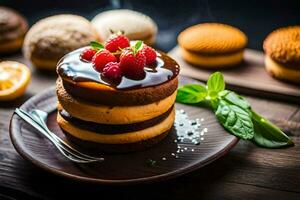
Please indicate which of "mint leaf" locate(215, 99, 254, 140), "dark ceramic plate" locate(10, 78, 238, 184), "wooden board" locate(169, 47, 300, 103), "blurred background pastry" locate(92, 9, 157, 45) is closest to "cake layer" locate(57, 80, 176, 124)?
"dark ceramic plate" locate(10, 78, 238, 184)

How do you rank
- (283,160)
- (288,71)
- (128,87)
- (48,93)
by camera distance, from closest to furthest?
(128,87) → (283,160) → (48,93) → (288,71)

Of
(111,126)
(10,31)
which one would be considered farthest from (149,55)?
(10,31)

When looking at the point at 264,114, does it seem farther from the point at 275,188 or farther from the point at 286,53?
the point at 275,188

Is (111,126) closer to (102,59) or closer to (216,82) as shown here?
(102,59)

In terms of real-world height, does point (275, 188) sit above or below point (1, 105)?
above

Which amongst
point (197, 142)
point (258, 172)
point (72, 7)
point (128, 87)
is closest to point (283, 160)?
point (258, 172)

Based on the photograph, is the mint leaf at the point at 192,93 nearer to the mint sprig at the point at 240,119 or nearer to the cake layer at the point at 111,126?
the mint sprig at the point at 240,119

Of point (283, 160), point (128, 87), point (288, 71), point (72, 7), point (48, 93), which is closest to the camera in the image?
point (128, 87)
